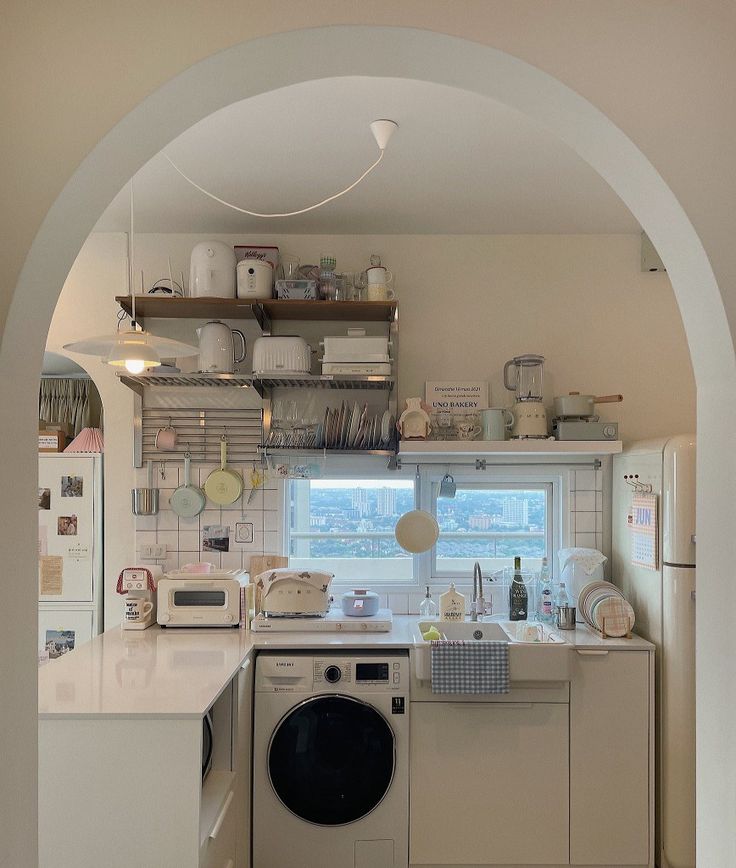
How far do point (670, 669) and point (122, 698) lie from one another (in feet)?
6.53

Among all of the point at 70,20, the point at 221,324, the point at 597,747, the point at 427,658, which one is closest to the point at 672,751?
the point at 597,747

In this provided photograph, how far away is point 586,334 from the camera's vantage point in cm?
363

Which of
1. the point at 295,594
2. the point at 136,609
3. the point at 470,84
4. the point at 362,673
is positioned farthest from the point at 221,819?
the point at 470,84

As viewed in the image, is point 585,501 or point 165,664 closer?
point 165,664

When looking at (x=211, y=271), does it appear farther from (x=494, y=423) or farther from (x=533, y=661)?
(x=533, y=661)

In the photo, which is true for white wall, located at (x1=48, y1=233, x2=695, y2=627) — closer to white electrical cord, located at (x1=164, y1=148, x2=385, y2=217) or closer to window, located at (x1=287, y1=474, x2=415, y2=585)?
window, located at (x1=287, y1=474, x2=415, y2=585)

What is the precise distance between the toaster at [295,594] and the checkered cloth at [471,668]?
1.95ft

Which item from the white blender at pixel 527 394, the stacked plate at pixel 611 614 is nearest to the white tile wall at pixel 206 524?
the white blender at pixel 527 394

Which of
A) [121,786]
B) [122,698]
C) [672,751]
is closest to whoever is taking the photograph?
[121,786]

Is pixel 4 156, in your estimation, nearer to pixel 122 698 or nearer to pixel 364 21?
pixel 364 21

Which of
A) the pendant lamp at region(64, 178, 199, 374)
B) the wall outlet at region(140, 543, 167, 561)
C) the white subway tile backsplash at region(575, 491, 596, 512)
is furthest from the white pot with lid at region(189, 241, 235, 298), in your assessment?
the white subway tile backsplash at region(575, 491, 596, 512)

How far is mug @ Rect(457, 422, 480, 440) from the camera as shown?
3514 millimetres

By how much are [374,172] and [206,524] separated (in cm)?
174

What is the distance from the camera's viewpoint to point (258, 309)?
3.32 metres
